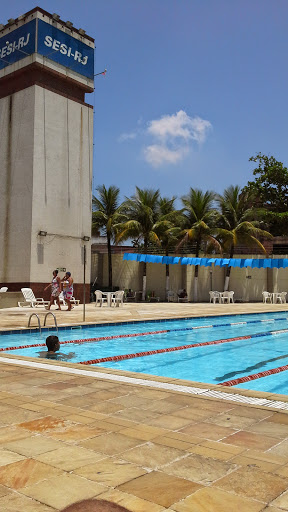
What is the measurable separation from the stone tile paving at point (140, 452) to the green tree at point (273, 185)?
31.7m

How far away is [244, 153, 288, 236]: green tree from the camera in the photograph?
34750 millimetres

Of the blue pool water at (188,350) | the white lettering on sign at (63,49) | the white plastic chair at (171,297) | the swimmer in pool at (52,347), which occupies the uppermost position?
the white lettering on sign at (63,49)

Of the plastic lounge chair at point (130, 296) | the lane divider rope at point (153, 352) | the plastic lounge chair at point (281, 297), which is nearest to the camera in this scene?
the lane divider rope at point (153, 352)

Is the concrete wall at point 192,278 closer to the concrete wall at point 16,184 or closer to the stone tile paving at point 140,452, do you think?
the concrete wall at point 16,184

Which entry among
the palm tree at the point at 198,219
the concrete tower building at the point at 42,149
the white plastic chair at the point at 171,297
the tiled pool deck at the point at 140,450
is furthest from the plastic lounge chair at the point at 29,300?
the tiled pool deck at the point at 140,450

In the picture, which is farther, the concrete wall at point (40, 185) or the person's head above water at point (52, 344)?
the concrete wall at point (40, 185)

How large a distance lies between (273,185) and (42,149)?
1999 centimetres

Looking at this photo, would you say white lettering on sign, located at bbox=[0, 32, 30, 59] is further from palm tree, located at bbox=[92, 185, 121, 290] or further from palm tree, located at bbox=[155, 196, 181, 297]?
palm tree, located at bbox=[155, 196, 181, 297]

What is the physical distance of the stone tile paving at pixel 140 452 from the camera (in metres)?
2.49

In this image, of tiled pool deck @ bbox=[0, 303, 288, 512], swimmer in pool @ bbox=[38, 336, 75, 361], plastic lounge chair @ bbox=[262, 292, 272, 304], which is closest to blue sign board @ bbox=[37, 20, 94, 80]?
plastic lounge chair @ bbox=[262, 292, 272, 304]

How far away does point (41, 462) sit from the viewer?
115 inches

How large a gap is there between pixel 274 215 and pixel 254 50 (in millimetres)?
18704

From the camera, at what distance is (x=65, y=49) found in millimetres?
22250

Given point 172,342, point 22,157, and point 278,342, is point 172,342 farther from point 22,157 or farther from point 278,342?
point 22,157
